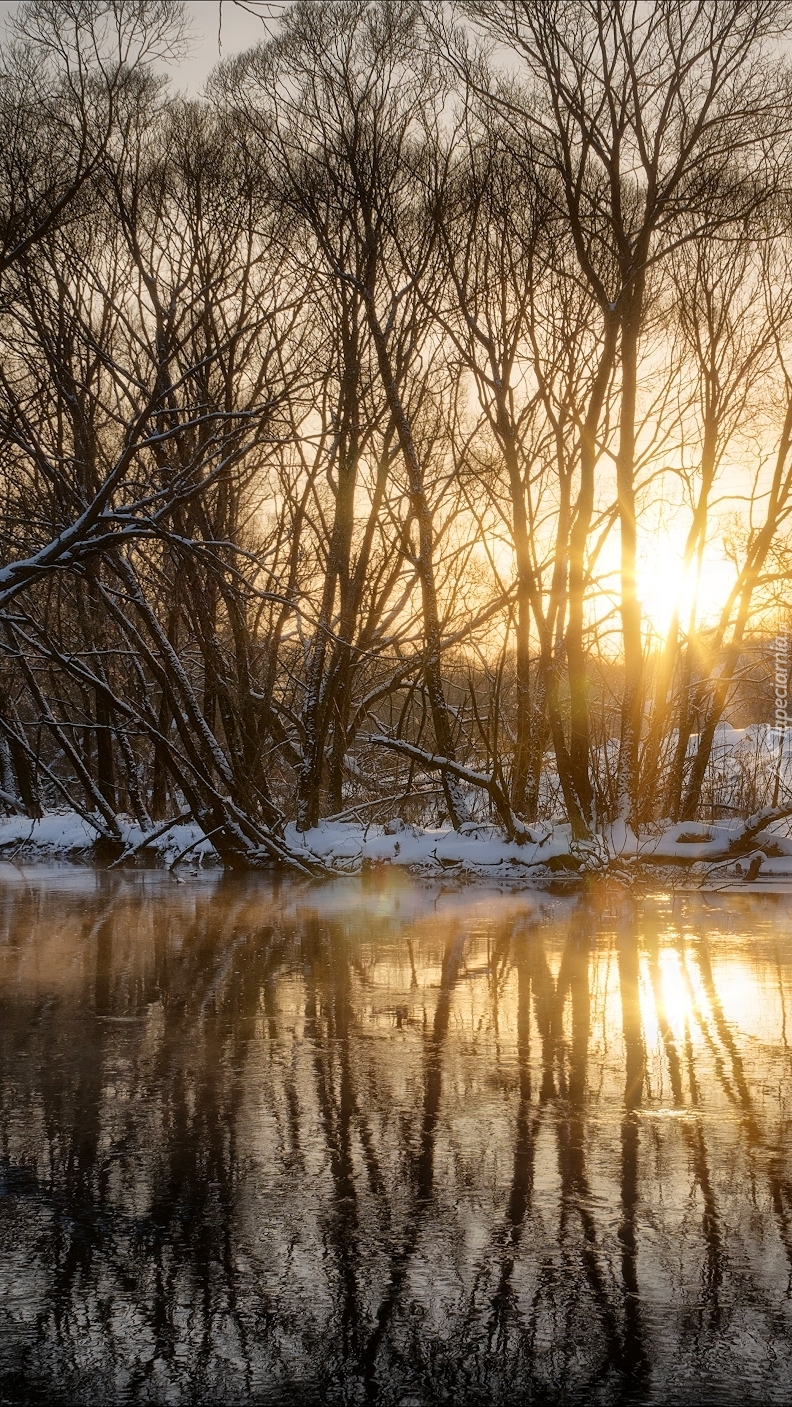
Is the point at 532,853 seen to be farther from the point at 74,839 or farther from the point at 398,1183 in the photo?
the point at 398,1183

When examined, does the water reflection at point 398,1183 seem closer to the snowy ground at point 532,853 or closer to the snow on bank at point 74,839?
the snowy ground at point 532,853

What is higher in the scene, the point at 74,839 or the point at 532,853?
the point at 74,839

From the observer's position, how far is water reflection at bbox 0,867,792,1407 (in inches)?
130

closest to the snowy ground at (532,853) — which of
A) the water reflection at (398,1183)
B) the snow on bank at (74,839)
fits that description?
the snow on bank at (74,839)

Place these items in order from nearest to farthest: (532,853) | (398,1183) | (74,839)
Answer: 1. (398,1183)
2. (532,853)
3. (74,839)

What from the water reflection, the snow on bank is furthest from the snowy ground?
the water reflection

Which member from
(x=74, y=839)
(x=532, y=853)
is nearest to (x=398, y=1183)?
(x=532, y=853)

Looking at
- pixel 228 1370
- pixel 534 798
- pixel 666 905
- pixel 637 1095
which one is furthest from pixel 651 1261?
pixel 534 798

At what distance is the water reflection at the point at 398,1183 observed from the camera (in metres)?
3.29

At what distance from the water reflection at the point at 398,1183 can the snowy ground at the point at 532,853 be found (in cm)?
699

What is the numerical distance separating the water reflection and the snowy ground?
6.99 metres

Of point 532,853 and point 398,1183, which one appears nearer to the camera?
point 398,1183

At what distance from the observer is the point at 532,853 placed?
57.4 ft

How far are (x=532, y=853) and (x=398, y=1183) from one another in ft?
42.3
